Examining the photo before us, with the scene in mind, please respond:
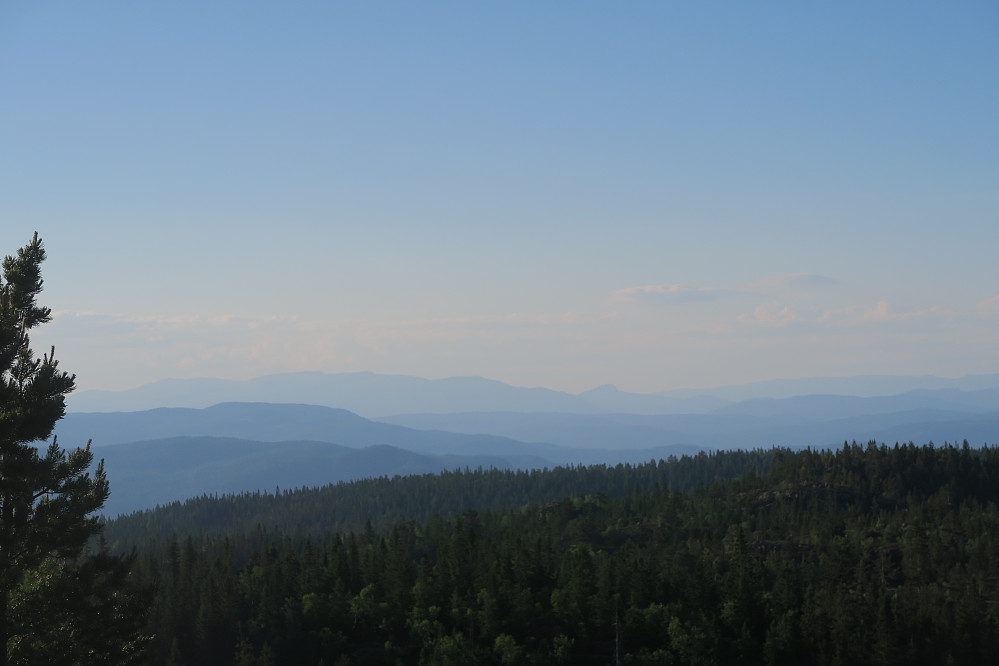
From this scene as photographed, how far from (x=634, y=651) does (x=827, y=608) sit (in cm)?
2726

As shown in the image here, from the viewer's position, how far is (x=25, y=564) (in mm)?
37125

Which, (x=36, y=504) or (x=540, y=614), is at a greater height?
(x=36, y=504)

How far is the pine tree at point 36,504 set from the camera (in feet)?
122

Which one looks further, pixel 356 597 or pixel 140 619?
pixel 356 597

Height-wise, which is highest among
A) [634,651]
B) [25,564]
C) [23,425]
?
[23,425]

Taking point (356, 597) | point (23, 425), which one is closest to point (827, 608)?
point (356, 597)

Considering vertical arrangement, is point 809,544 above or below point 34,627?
below

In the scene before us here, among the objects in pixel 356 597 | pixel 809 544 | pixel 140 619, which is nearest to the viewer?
pixel 140 619

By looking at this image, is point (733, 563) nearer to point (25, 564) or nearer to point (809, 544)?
point (809, 544)

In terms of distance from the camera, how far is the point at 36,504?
3841 cm

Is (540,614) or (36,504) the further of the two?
(540,614)

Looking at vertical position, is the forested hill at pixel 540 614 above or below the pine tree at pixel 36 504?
below

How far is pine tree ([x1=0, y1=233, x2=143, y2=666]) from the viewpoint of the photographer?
37.2 metres

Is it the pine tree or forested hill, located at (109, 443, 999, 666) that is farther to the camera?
forested hill, located at (109, 443, 999, 666)
